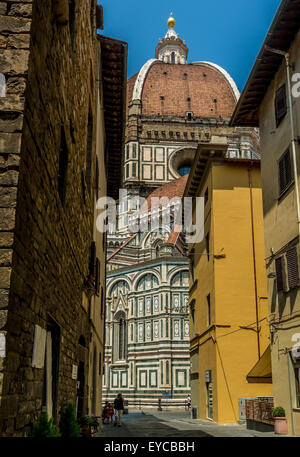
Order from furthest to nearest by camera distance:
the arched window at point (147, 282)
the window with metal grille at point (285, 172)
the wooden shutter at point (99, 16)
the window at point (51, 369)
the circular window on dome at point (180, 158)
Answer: the circular window on dome at point (180, 158), the arched window at point (147, 282), the wooden shutter at point (99, 16), the window with metal grille at point (285, 172), the window at point (51, 369)

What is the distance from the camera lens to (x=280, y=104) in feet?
44.7

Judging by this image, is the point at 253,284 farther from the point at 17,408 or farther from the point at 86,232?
the point at 17,408

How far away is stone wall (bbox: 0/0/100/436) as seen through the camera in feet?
13.5

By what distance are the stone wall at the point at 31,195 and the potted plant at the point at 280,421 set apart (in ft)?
22.0

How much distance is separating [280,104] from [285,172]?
1940mm

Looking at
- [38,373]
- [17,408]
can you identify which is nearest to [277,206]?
[38,373]

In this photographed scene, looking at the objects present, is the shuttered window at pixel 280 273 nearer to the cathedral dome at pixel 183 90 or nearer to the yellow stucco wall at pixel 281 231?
the yellow stucco wall at pixel 281 231

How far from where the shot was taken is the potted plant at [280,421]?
1215 centimetres

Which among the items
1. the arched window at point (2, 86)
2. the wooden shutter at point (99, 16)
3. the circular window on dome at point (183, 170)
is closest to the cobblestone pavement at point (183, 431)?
the arched window at point (2, 86)

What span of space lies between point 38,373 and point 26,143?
2.39 metres

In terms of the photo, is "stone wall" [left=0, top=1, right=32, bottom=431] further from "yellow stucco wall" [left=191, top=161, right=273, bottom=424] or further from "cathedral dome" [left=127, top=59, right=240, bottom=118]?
"cathedral dome" [left=127, top=59, right=240, bottom=118]

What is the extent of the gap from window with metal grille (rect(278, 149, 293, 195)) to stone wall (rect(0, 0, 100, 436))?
697 centimetres

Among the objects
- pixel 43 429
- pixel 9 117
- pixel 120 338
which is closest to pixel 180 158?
pixel 120 338

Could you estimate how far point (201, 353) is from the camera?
808 inches
